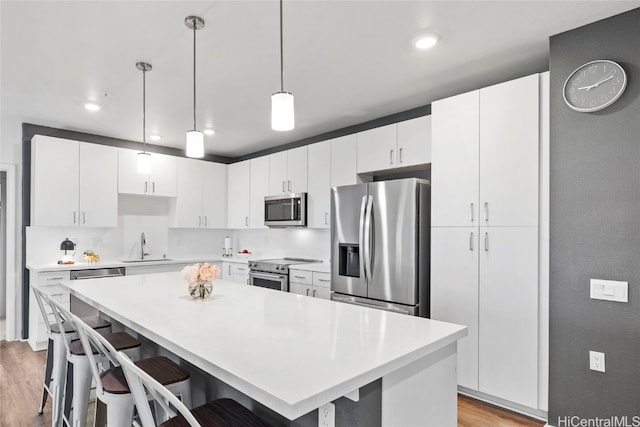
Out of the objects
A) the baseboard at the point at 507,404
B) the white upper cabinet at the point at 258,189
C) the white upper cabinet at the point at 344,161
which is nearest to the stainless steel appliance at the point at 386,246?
the white upper cabinet at the point at 344,161

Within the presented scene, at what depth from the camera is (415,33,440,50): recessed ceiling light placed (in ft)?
7.84

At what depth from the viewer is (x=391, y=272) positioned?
3197 millimetres

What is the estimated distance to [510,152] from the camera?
2654 mm

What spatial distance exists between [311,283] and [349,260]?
0.66m

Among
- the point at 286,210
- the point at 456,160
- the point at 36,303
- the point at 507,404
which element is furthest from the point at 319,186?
the point at 36,303

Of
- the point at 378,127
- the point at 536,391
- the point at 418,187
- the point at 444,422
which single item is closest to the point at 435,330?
the point at 444,422

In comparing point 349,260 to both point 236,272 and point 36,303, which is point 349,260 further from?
point 36,303

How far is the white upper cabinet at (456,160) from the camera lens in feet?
9.34

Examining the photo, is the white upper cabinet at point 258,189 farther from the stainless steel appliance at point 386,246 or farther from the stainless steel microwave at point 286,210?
the stainless steel appliance at point 386,246

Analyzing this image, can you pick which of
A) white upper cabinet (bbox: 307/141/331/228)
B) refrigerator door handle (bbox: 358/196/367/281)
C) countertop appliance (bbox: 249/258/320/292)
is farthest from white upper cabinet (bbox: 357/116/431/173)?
countertop appliance (bbox: 249/258/320/292)

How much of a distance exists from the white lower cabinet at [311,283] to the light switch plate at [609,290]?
2.25 meters

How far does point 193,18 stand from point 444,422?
7.96 feet

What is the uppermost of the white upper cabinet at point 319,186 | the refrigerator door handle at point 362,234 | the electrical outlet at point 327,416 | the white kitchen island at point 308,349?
the white upper cabinet at point 319,186

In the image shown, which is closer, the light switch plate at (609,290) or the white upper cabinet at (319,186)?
the light switch plate at (609,290)
